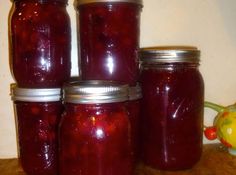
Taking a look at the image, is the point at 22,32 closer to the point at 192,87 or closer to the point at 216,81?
→ the point at 192,87

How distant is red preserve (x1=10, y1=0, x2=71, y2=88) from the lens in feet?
2.10

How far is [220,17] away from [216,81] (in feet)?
0.56

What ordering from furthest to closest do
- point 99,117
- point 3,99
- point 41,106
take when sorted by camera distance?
point 3,99 < point 41,106 < point 99,117

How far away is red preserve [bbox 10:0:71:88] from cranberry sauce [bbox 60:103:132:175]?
0.37 feet

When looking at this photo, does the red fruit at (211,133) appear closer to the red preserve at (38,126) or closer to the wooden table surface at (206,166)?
the wooden table surface at (206,166)

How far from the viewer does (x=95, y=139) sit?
0.56 meters

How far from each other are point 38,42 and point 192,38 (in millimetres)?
413

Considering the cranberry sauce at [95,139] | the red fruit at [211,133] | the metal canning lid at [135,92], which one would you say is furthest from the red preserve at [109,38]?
the red fruit at [211,133]

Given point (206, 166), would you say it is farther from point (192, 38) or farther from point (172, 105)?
point (192, 38)

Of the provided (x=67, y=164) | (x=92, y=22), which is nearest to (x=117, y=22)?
(x=92, y=22)

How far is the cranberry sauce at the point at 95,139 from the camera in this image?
559 mm

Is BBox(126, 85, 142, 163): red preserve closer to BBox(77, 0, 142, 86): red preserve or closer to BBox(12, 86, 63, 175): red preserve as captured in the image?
BBox(77, 0, 142, 86): red preserve

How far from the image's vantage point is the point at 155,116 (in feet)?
2.34

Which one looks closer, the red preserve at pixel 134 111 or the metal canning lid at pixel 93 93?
the metal canning lid at pixel 93 93
